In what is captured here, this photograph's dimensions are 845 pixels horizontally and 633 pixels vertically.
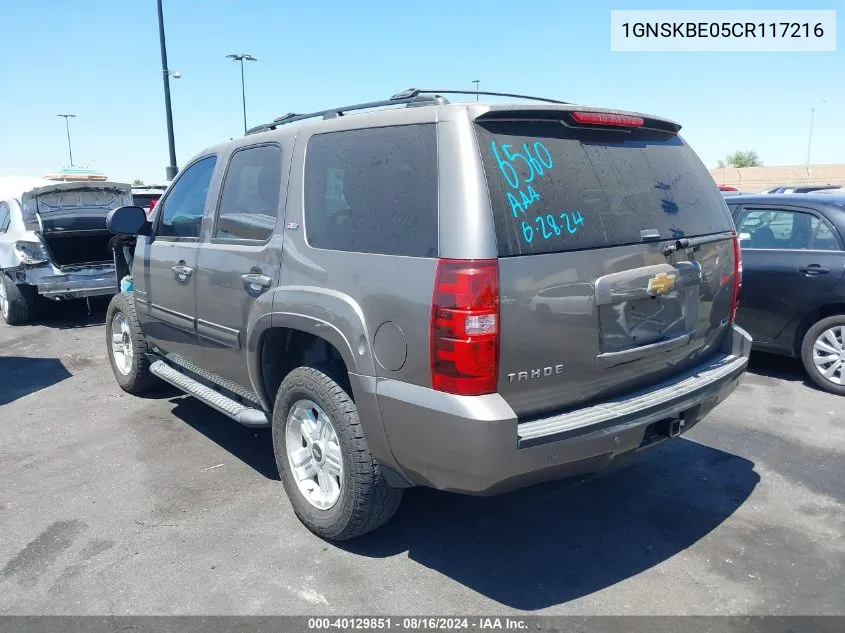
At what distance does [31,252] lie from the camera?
28.2 feet

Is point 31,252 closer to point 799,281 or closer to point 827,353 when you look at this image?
point 799,281

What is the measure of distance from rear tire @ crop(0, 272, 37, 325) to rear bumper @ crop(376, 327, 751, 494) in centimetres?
780

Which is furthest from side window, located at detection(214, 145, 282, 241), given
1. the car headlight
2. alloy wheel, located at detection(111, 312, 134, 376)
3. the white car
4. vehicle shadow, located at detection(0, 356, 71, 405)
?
the car headlight

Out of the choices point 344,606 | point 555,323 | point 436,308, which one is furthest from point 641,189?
point 344,606

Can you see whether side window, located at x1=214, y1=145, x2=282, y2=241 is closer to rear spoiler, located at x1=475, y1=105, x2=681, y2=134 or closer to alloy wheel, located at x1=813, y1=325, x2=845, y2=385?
rear spoiler, located at x1=475, y1=105, x2=681, y2=134

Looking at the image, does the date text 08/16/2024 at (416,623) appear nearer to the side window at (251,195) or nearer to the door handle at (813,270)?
the side window at (251,195)

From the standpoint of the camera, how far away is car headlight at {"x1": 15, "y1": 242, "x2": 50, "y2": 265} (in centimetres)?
855

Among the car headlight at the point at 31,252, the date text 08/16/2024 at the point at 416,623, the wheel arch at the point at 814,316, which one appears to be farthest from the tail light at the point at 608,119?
the car headlight at the point at 31,252

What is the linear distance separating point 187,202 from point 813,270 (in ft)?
16.5

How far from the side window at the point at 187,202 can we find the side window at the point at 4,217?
569 centimetres

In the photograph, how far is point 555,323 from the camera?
107 inches

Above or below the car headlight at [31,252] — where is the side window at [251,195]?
above

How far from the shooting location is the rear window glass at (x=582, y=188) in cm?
269

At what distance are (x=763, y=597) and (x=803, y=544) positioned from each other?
60cm
